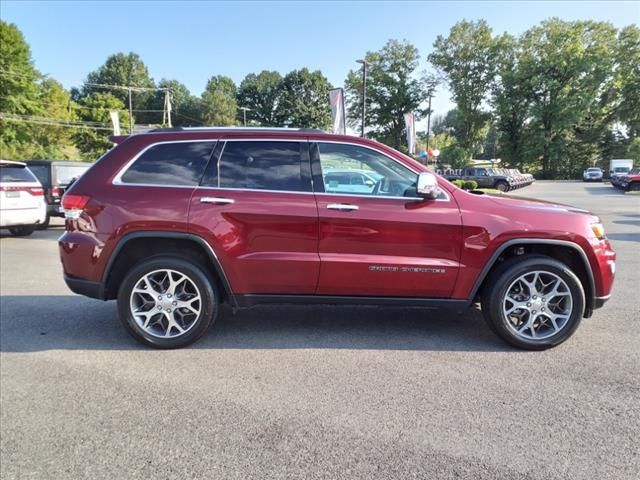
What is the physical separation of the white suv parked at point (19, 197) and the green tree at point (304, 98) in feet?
217

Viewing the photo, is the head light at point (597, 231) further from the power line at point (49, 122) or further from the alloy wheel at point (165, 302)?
the power line at point (49, 122)

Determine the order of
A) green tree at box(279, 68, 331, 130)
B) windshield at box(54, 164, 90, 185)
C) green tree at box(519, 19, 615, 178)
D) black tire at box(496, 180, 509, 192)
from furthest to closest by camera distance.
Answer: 1. green tree at box(279, 68, 331, 130)
2. green tree at box(519, 19, 615, 178)
3. black tire at box(496, 180, 509, 192)
4. windshield at box(54, 164, 90, 185)

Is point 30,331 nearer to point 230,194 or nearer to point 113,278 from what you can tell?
point 113,278

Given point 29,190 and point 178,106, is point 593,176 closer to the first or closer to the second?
point 29,190

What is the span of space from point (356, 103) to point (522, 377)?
6869cm

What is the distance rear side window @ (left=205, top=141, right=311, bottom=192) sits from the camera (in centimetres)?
375

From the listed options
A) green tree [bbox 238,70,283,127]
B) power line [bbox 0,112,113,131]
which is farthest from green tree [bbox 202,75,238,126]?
power line [bbox 0,112,113,131]

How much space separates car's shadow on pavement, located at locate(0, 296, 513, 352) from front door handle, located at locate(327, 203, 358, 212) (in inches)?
48.1

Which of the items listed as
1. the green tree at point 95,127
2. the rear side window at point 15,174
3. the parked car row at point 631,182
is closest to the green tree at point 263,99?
the green tree at point 95,127

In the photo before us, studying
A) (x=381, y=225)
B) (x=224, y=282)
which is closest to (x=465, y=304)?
(x=381, y=225)

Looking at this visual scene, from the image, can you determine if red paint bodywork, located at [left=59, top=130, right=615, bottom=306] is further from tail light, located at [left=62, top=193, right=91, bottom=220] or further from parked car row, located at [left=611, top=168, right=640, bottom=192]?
parked car row, located at [left=611, top=168, right=640, bottom=192]

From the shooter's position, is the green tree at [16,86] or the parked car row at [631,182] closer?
the parked car row at [631,182]

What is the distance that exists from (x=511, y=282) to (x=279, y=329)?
2194mm

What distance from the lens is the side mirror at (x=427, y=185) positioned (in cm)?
351
